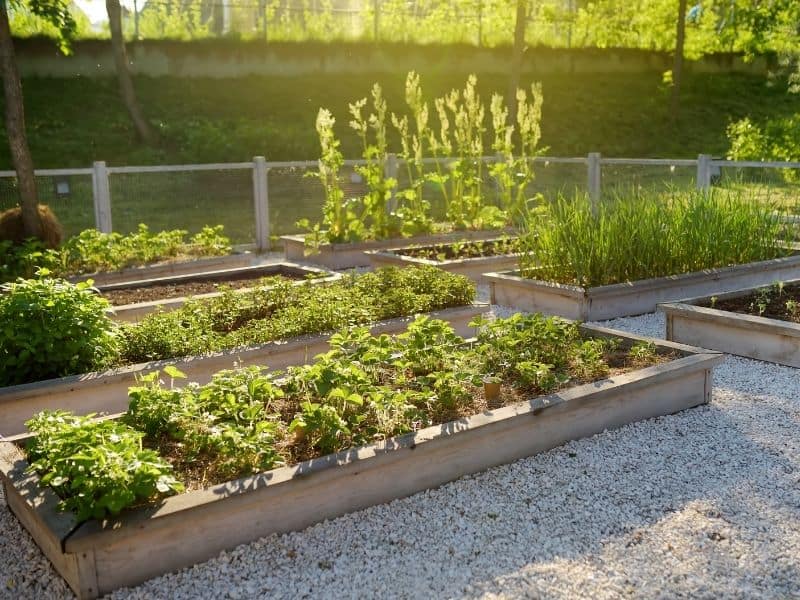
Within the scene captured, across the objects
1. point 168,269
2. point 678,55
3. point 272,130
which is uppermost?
point 678,55

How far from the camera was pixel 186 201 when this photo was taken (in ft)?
38.6

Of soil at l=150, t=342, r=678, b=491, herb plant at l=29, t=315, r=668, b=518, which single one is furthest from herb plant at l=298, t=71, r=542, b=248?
soil at l=150, t=342, r=678, b=491

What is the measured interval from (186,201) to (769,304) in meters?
7.60

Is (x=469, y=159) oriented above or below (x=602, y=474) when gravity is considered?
above

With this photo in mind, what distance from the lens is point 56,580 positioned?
140 inches

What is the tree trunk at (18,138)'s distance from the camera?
9.26m

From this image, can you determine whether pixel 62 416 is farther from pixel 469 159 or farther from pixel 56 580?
pixel 469 159

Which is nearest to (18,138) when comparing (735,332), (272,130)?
(735,332)

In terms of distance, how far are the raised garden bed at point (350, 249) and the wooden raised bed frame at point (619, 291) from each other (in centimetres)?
260

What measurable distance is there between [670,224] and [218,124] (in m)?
13.6

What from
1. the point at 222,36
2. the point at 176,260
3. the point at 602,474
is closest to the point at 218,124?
the point at 222,36

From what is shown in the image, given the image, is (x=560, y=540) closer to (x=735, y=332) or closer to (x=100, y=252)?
(x=735, y=332)

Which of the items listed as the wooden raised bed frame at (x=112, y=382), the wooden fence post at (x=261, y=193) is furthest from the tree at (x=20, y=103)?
the wooden raised bed frame at (x=112, y=382)

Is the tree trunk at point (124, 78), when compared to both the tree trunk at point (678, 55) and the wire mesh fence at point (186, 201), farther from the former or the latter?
the tree trunk at point (678, 55)
